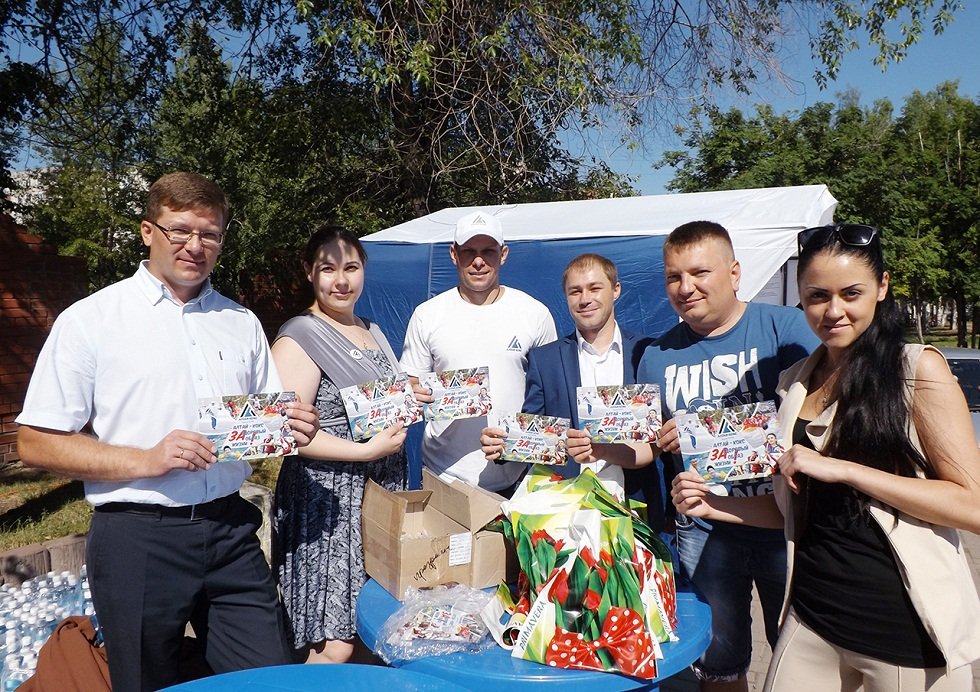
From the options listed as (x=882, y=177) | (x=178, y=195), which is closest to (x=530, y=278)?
(x=178, y=195)

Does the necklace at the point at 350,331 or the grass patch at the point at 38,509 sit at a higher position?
the necklace at the point at 350,331

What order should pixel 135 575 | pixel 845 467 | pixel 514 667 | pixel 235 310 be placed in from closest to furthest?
pixel 845 467, pixel 514 667, pixel 135 575, pixel 235 310

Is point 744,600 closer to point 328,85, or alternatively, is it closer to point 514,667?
point 514,667

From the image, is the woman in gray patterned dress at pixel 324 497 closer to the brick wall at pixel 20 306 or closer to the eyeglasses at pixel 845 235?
the eyeglasses at pixel 845 235

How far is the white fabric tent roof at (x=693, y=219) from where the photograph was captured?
16.9 feet

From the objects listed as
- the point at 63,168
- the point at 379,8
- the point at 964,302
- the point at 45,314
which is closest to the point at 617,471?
the point at 379,8

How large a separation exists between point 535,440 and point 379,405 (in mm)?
554

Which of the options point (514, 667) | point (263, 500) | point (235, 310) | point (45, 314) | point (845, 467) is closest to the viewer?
point (845, 467)

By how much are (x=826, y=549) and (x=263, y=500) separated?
140 inches

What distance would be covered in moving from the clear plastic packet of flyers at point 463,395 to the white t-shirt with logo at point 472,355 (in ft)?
1.14

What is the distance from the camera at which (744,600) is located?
8.08 feet

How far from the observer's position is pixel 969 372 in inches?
264

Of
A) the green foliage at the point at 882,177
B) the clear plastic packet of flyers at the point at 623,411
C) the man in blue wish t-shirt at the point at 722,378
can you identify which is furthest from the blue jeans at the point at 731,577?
the green foliage at the point at 882,177

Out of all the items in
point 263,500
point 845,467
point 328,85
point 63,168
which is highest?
point 63,168
